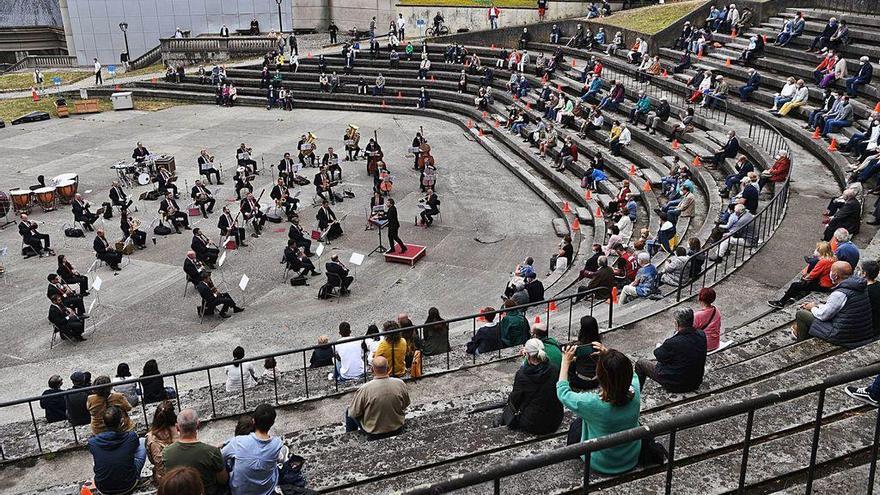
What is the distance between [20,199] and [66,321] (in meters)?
9.83

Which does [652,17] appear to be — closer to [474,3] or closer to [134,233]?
[474,3]

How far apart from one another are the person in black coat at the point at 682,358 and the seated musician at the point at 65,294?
504 inches

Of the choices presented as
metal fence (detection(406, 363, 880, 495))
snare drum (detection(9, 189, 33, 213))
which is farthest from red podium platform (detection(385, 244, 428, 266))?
metal fence (detection(406, 363, 880, 495))

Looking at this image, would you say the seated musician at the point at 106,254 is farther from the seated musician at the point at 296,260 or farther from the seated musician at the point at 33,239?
the seated musician at the point at 296,260

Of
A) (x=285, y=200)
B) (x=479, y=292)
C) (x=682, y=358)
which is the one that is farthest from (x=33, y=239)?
(x=682, y=358)

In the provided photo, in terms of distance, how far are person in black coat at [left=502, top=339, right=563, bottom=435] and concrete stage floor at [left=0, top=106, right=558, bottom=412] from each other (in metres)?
7.25

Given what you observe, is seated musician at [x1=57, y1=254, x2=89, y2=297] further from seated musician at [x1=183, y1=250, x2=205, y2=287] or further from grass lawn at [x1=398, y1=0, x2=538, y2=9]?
grass lawn at [x1=398, y1=0, x2=538, y2=9]

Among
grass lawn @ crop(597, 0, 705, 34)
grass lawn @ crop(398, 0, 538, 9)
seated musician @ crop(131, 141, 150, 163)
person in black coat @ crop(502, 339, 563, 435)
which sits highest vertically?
grass lawn @ crop(398, 0, 538, 9)

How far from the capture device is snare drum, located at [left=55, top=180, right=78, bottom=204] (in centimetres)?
2363

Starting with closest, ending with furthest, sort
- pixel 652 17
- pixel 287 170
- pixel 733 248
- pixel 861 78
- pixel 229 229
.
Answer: pixel 733 248 → pixel 229 229 → pixel 861 78 → pixel 287 170 → pixel 652 17

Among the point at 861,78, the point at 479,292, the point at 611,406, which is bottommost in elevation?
the point at 479,292

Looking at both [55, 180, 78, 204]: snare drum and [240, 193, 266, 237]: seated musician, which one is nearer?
[240, 193, 266, 237]: seated musician

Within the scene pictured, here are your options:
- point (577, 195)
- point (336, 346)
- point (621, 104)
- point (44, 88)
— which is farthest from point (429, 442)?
point (44, 88)

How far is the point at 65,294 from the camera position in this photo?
52.3 ft
